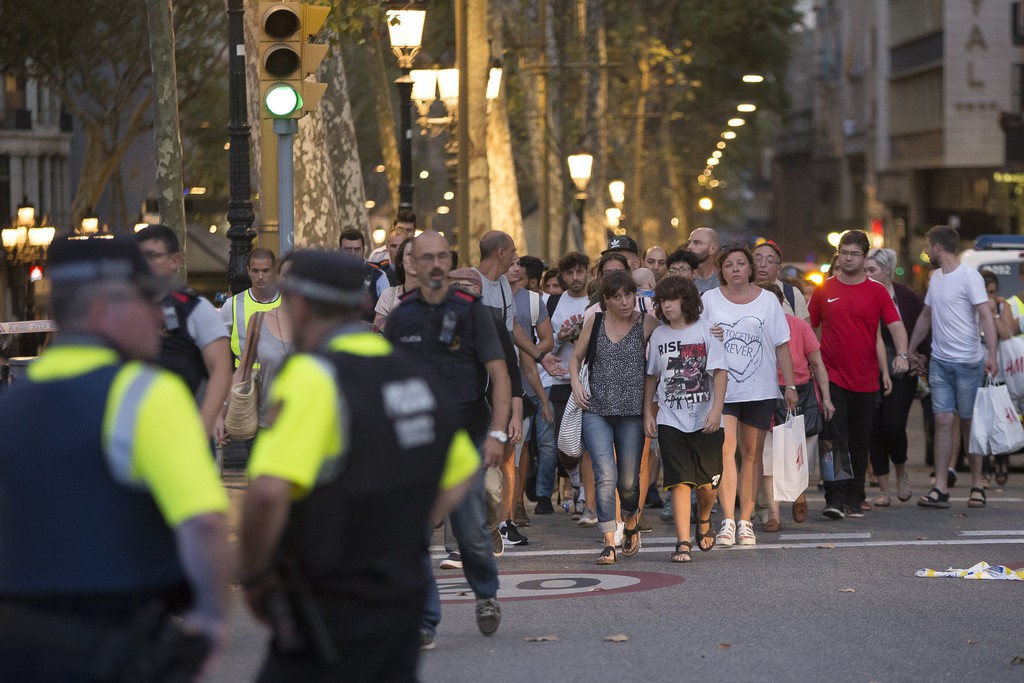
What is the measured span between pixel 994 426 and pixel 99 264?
1063 centimetres

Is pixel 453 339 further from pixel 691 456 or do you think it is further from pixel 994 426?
pixel 994 426

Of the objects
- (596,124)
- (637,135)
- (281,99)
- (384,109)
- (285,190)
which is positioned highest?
(637,135)

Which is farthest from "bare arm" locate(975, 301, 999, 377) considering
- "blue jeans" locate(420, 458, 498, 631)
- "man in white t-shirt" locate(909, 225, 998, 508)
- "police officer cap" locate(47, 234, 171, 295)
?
"police officer cap" locate(47, 234, 171, 295)

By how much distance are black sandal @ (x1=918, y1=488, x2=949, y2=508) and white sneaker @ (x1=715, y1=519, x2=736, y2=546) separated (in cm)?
259

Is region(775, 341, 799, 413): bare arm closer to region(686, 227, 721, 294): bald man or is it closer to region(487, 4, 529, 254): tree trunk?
region(686, 227, 721, 294): bald man

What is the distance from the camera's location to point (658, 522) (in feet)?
43.1

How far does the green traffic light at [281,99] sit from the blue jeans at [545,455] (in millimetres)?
2854

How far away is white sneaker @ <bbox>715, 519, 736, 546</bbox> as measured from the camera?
37.4 feet

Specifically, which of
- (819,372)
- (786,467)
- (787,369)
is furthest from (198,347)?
(819,372)

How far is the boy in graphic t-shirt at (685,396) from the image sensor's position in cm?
1062

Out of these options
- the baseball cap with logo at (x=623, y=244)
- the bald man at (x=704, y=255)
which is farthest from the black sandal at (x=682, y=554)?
the baseball cap with logo at (x=623, y=244)

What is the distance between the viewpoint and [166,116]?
18641mm

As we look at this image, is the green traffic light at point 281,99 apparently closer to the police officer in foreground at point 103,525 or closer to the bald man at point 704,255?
the bald man at point 704,255

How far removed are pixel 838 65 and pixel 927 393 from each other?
301ft
